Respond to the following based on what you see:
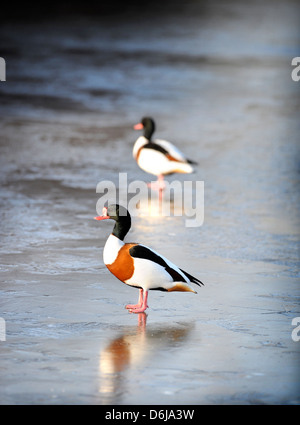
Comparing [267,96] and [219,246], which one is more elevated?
[267,96]

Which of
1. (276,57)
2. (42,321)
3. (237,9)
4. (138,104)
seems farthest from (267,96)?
(237,9)

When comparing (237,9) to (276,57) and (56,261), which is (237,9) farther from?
(56,261)

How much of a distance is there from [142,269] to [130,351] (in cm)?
86

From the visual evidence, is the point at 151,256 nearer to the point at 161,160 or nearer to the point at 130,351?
the point at 130,351

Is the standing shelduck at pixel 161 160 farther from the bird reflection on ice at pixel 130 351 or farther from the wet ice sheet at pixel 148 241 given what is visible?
the bird reflection on ice at pixel 130 351

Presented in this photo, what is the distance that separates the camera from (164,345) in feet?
21.2

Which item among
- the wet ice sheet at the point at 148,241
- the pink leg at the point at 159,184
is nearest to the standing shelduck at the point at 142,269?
the wet ice sheet at the point at 148,241

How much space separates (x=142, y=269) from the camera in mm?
7031

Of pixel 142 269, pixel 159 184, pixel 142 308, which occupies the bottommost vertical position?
pixel 142 308

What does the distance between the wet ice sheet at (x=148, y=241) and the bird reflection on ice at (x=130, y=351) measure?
1cm

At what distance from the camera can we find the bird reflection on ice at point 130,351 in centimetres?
569

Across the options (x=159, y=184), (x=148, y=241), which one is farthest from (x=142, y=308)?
(x=159, y=184)
